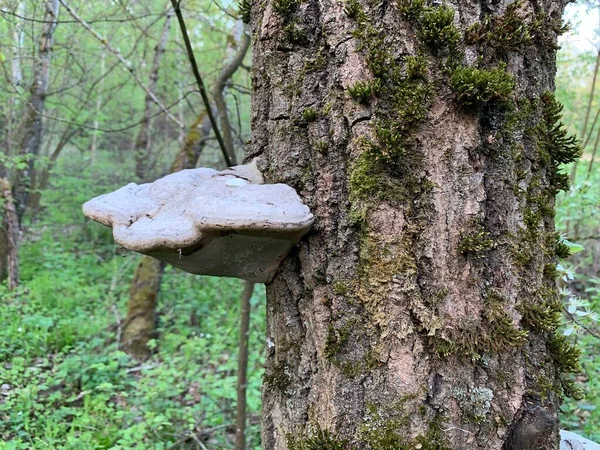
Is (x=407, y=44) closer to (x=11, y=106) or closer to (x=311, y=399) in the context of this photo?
(x=311, y=399)

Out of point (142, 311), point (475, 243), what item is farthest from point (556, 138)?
point (142, 311)

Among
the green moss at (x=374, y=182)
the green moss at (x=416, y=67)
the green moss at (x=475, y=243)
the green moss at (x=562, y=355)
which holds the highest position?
the green moss at (x=416, y=67)

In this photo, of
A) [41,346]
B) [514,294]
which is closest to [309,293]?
[514,294]

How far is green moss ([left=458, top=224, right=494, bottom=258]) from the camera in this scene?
1135 mm

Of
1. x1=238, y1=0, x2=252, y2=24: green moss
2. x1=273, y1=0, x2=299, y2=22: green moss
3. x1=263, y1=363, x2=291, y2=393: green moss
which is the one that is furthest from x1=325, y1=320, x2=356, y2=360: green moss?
x1=238, y1=0, x2=252, y2=24: green moss

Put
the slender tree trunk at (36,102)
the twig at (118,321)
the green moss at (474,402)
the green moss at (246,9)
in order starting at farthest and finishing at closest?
the slender tree trunk at (36,102) → the twig at (118,321) → the green moss at (246,9) → the green moss at (474,402)

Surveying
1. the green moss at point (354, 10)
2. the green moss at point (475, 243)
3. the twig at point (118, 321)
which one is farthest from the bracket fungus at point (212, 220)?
the twig at point (118, 321)

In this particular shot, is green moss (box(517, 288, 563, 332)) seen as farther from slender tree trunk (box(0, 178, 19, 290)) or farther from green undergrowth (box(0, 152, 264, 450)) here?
slender tree trunk (box(0, 178, 19, 290))

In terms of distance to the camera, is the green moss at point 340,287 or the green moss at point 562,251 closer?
the green moss at point 340,287

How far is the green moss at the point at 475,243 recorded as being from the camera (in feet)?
3.72

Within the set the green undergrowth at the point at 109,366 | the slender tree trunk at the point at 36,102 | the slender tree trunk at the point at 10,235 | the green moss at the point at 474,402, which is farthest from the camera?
the slender tree trunk at the point at 36,102

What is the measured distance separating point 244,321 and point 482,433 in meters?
2.53

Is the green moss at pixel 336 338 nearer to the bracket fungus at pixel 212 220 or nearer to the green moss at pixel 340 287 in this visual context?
the green moss at pixel 340 287

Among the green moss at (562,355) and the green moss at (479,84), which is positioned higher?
the green moss at (479,84)
